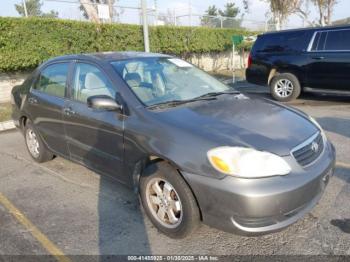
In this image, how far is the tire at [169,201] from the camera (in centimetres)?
269

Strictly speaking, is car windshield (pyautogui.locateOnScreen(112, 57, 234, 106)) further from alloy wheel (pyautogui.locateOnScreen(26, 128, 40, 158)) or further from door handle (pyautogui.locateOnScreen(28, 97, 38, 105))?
alloy wheel (pyautogui.locateOnScreen(26, 128, 40, 158))

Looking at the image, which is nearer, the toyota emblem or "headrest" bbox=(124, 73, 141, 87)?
the toyota emblem

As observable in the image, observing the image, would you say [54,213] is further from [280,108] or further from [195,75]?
[280,108]

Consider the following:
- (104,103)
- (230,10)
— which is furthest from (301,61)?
(230,10)

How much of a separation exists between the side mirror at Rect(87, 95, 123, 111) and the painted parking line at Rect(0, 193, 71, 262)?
50.4 inches

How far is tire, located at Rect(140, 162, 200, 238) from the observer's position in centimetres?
269

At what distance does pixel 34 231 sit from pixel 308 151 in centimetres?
256

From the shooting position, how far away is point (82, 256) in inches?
109

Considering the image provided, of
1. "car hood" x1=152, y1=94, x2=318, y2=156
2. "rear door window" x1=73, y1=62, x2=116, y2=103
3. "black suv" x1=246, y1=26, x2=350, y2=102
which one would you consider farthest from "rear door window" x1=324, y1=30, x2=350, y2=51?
"rear door window" x1=73, y1=62, x2=116, y2=103

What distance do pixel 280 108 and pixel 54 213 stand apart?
2566 mm

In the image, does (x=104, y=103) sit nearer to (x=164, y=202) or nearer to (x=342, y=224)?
(x=164, y=202)

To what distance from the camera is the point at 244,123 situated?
9.53ft

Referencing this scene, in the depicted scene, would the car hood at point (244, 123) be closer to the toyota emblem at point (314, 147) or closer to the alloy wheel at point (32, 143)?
the toyota emblem at point (314, 147)

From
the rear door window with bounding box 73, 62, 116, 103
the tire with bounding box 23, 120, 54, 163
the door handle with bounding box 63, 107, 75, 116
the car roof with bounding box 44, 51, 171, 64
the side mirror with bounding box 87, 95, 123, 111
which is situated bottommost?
the tire with bounding box 23, 120, 54, 163
